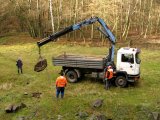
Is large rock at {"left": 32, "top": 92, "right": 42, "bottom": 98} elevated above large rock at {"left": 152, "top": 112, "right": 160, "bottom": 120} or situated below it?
above

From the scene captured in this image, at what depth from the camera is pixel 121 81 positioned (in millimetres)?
24438

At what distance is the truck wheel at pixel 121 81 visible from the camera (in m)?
24.4

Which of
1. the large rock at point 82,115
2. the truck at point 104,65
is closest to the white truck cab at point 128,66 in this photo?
the truck at point 104,65

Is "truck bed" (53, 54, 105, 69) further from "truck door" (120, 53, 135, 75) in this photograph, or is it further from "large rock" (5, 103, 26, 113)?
"large rock" (5, 103, 26, 113)

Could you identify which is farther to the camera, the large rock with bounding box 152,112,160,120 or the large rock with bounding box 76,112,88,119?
the large rock with bounding box 76,112,88,119

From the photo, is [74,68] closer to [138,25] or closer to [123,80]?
[123,80]

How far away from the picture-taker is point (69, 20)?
52938mm

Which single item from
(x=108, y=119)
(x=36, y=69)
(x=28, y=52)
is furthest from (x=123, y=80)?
(x=28, y=52)

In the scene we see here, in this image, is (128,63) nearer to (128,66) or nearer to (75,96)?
(128,66)

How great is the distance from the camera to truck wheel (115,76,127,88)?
80.0 ft

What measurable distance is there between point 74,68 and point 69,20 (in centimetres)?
2764

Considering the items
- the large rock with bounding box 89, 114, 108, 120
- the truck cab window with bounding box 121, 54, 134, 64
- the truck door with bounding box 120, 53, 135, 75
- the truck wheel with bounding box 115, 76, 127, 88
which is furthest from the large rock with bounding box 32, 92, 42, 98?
Answer: the truck cab window with bounding box 121, 54, 134, 64

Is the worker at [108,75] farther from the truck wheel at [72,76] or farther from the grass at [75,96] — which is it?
the truck wheel at [72,76]

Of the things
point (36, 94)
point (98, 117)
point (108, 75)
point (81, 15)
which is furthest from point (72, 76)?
point (81, 15)
